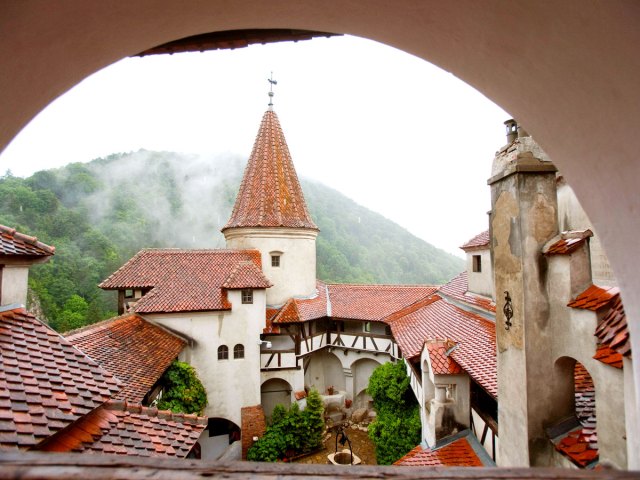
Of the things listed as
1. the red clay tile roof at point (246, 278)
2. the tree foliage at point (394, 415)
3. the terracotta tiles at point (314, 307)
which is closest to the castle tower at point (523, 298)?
the tree foliage at point (394, 415)

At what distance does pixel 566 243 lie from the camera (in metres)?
3.78

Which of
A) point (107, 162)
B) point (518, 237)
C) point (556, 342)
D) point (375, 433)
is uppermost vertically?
point (107, 162)

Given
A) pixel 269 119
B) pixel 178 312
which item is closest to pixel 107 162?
pixel 269 119

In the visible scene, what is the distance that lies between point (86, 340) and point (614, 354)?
12.0m

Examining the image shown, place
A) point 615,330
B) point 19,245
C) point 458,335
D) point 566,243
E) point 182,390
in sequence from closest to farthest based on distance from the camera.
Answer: point 615,330 < point 566,243 < point 19,245 < point 458,335 < point 182,390

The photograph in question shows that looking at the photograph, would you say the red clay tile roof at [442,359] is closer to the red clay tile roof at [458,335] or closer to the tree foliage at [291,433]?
the red clay tile roof at [458,335]

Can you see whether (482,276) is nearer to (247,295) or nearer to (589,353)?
(247,295)

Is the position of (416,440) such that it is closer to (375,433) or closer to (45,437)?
(375,433)

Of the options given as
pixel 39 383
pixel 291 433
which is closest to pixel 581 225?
pixel 39 383

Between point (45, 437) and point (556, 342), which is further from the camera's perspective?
point (556, 342)

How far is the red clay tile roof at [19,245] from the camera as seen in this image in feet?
16.9

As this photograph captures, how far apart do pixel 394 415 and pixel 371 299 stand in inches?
275

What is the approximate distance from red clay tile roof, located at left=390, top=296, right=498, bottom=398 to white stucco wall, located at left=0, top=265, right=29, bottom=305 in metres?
7.30

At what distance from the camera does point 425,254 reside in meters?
62.8
